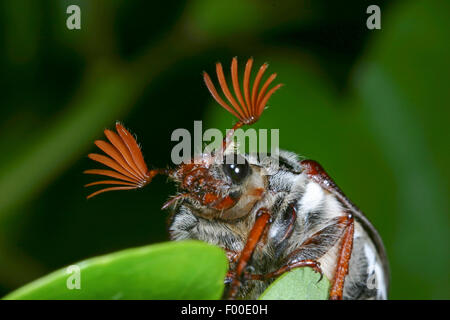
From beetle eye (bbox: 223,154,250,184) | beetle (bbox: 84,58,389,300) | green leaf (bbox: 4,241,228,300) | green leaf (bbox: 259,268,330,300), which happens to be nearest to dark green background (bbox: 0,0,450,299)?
beetle (bbox: 84,58,389,300)

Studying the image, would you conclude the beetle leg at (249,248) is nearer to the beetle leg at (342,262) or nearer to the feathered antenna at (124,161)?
the beetle leg at (342,262)

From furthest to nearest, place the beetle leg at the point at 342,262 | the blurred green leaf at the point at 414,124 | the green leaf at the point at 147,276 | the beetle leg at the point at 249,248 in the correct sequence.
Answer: the blurred green leaf at the point at 414,124 < the beetle leg at the point at 342,262 < the beetle leg at the point at 249,248 < the green leaf at the point at 147,276

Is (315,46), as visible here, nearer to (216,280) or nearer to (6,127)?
(6,127)

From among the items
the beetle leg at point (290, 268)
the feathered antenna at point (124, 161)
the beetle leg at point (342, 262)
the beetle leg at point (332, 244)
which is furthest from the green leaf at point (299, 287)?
the feathered antenna at point (124, 161)
